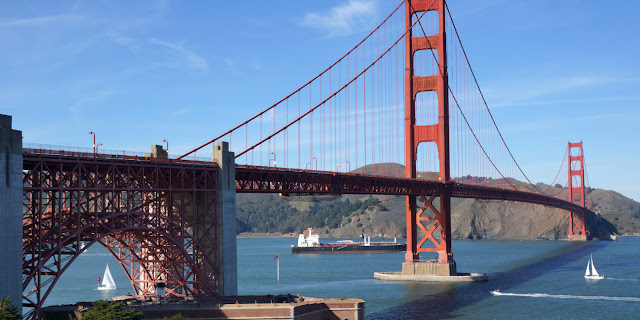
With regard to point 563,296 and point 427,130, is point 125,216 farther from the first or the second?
point 427,130

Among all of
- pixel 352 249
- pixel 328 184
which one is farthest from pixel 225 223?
pixel 352 249

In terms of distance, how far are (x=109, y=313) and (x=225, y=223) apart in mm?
16763

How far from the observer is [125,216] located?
5125 cm

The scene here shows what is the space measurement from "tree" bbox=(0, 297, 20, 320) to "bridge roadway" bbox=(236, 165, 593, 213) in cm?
2469

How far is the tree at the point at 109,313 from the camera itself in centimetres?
4219

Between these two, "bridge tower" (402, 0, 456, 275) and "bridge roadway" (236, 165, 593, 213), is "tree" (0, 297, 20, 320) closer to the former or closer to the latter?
"bridge roadway" (236, 165, 593, 213)

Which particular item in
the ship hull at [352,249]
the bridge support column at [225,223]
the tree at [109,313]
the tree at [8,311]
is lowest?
the ship hull at [352,249]

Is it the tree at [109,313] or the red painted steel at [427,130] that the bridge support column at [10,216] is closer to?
the tree at [109,313]

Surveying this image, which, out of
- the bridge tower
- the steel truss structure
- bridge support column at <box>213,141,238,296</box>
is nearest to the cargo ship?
A: the bridge tower

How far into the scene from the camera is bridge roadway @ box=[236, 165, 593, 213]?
215ft

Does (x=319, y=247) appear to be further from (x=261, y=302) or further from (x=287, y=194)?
(x=261, y=302)

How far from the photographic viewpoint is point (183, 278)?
190 ft

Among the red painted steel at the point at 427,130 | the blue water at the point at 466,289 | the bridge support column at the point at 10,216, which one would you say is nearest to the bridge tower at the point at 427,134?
the red painted steel at the point at 427,130

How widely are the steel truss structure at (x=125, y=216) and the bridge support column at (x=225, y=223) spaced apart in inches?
19.5
